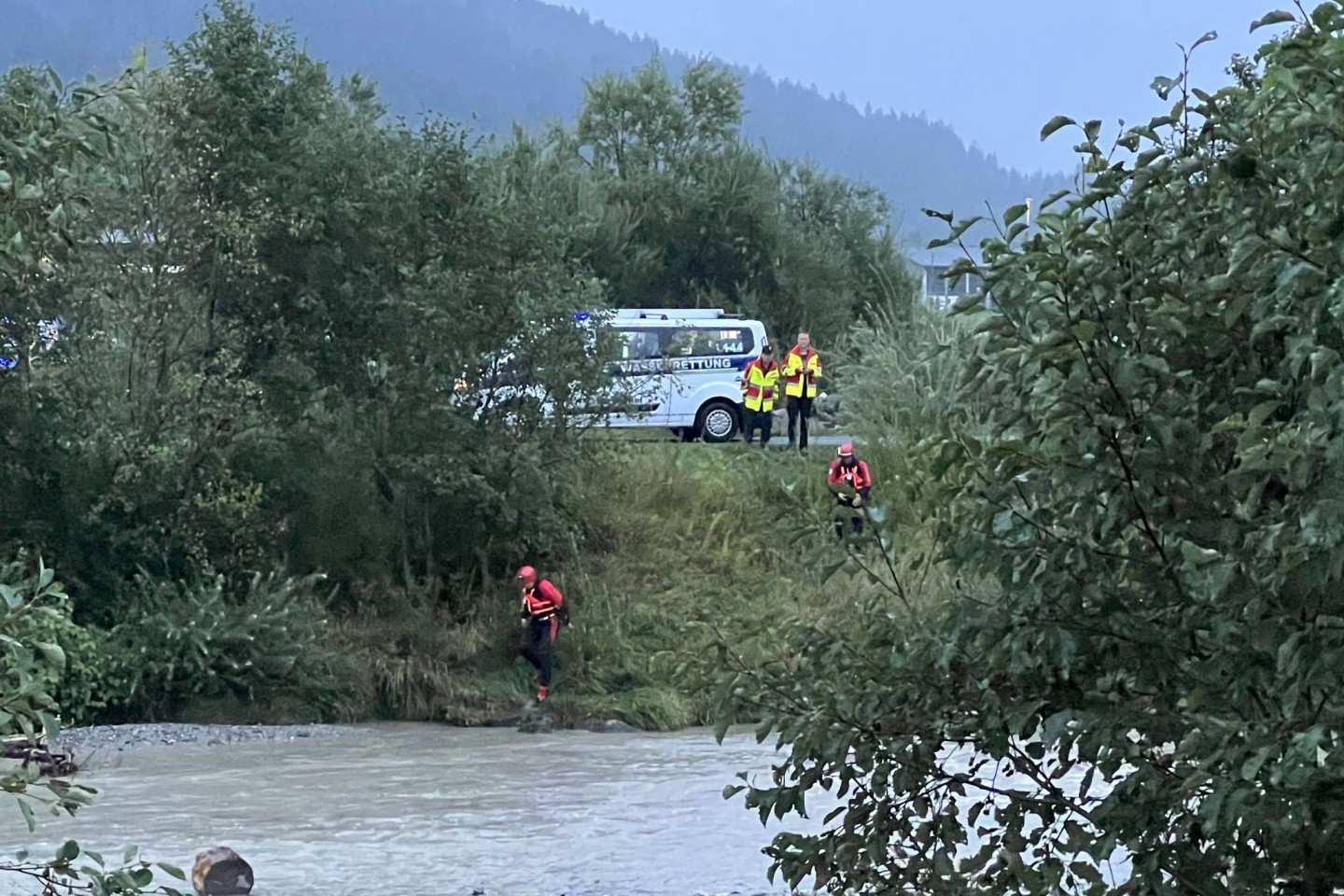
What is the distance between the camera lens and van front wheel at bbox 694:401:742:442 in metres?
28.7

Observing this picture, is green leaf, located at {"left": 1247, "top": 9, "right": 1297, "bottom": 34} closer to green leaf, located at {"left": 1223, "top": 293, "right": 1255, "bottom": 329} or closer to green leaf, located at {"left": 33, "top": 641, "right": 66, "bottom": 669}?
green leaf, located at {"left": 1223, "top": 293, "right": 1255, "bottom": 329}

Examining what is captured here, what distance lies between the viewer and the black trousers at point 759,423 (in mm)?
26344

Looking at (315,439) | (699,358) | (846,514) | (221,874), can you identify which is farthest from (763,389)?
(846,514)

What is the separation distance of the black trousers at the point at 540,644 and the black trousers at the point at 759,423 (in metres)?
7.26

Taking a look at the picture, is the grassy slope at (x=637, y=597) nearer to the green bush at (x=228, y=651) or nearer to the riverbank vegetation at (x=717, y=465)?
the riverbank vegetation at (x=717, y=465)

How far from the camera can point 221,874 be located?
1058 cm

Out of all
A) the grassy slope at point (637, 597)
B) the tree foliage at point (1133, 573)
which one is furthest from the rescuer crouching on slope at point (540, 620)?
the tree foliage at point (1133, 573)

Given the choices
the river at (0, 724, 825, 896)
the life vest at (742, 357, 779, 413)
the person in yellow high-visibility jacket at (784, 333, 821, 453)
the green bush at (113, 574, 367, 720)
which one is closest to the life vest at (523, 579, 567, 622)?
the river at (0, 724, 825, 896)

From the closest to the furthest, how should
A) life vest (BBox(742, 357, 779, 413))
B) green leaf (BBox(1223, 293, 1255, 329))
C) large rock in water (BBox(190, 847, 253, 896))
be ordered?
green leaf (BBox(1223, 293, 1255, 329)), large rock in water (BBox(190, 847, 253, 896)), life vest (BBox(742, 357, 779, 413))

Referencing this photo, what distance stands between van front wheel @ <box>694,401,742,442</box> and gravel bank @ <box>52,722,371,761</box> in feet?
36.1

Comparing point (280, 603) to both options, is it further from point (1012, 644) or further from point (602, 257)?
point (602, 257)

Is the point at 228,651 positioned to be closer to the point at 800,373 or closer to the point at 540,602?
the point at 540,602

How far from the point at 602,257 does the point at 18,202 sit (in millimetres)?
37625

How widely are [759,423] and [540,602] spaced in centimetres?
763
